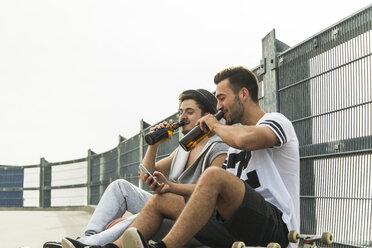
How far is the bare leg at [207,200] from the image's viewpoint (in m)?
2.84

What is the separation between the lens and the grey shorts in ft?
9.42

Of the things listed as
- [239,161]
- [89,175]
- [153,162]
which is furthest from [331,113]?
[89,175]

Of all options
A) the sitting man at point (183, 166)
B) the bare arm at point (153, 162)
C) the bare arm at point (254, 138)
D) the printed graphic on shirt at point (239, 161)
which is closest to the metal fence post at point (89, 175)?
the bare arm at point (153, 162)

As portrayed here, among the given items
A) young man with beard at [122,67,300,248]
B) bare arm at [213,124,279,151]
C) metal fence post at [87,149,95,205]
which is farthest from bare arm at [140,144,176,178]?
metal fence post at [87,149,95,205]

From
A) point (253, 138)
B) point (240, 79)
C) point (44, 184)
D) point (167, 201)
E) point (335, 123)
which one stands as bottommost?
point (44, 184)

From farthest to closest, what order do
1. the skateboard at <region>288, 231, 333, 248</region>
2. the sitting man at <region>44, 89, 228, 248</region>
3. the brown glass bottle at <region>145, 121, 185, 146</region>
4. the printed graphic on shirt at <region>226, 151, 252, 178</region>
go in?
1. the brown glass bottle at <region>145, 121, 185, 146</region>
2. the sitting man at <region>44, 89, 228, 248</region>
3. the printed graphic on shirt at <region>226, 151, 252, 178</region>
4. the skateboard at <region>288, 231, 333, 248</region>

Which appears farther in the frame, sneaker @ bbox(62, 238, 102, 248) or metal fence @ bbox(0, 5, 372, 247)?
metal fence @ bbox(0, 5, 372, 247)

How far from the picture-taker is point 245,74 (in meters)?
3.44

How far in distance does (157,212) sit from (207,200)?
795 millimetres

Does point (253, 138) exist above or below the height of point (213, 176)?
above

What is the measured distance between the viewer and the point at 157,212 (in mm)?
3557

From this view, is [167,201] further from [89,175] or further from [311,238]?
[89,175]

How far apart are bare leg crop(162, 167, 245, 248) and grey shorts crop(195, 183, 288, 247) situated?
5 centimetres

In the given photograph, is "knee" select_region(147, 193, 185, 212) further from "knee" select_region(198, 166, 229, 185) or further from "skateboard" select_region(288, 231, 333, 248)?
"skateboard" select_region(288, 231, 333, 248)
